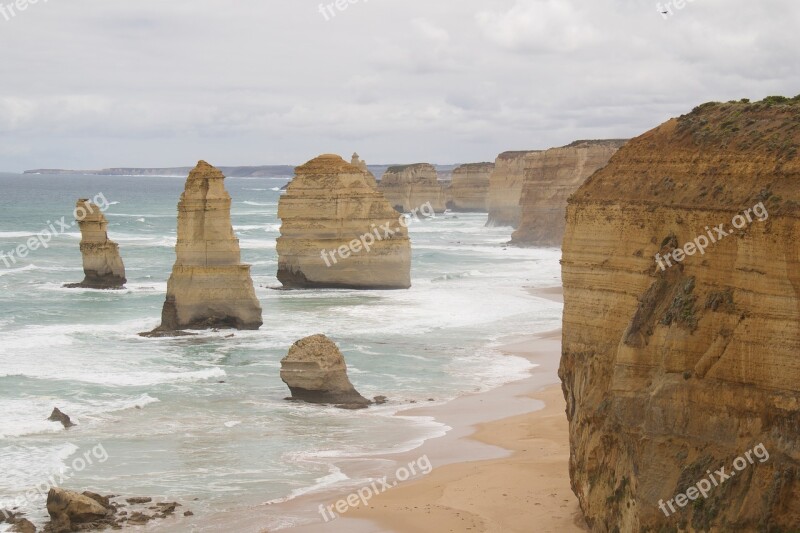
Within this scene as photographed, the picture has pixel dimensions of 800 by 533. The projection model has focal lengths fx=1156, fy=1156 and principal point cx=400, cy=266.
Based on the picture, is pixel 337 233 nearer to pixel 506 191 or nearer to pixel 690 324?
pixel 690 324

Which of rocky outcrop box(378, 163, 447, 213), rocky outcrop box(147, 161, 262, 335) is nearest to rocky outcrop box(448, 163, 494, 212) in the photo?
rocky outcrop box(378, 163, 447, 213)

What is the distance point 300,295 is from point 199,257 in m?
11.2

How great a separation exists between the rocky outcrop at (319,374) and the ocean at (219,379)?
553 mm

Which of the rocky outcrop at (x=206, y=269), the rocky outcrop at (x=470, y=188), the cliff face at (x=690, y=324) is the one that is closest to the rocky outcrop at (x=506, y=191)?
the rocky outcrop at (x=470, y=188)

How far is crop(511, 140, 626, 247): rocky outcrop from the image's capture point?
76.2 metres

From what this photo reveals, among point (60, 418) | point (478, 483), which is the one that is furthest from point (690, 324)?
point (60, 418)

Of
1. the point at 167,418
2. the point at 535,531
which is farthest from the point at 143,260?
the point at 535,531

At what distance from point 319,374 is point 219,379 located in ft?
14.1

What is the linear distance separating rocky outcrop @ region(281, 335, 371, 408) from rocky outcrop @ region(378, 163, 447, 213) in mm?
99919

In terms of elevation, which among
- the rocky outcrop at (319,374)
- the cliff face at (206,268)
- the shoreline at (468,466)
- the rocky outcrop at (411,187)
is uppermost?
the rocky outcrop at (411,187)

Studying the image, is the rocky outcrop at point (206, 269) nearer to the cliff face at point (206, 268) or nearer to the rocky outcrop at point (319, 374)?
the cliff face at point (206, 268)

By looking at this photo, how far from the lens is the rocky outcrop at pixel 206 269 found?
36250mm

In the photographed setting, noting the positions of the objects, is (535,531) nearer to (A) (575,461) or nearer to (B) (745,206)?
(A) (575,461)

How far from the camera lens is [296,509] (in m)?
18.3
